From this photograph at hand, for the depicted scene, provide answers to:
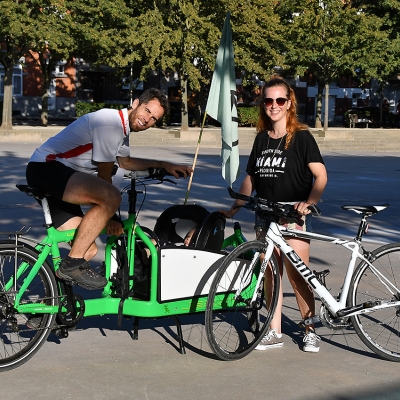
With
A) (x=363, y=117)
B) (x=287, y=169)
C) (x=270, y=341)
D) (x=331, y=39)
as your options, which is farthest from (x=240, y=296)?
(x=363, y=117)

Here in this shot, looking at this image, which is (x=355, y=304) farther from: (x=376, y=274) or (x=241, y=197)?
(x=241, y=197)

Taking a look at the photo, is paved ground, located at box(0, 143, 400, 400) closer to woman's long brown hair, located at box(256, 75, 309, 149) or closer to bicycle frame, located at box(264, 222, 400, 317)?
bicycle frame, located at box(264, 222, 400, 317)

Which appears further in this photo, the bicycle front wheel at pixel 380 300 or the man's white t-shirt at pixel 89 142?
the bicycle front wheel at pixel 380 300

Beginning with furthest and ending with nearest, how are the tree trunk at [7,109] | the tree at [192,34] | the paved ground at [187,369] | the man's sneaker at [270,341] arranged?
the tree at [192,34] → the tree trunk at [7,109] → the man's sneaker at [270,341] → the paved ground at [187,369]

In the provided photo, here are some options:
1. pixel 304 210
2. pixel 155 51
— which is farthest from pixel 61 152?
pixel 155 51

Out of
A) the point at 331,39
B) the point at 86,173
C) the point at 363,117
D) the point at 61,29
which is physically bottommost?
the point at 86,173

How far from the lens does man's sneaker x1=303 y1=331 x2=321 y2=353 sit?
5316mm

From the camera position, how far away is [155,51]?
3709 cm

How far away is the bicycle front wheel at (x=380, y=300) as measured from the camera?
5223mm

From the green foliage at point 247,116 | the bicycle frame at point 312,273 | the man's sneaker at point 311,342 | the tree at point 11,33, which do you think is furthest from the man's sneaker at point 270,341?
the green foliage at point 247,116

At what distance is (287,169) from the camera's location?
17.3 feet

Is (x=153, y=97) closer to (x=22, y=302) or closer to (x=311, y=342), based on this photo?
(x=22, y=302)

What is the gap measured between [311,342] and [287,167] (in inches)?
45.4

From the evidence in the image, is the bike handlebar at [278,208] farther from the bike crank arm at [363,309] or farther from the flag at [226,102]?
the flag at [226,102]
